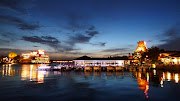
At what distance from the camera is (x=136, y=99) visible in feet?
61.3

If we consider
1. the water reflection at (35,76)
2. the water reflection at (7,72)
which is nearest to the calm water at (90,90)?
the water reflection at (35,76)

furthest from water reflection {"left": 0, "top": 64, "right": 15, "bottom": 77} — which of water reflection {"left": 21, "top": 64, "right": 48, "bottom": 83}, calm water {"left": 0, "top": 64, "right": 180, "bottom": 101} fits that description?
calm water {"left": 0, "top": 64, "right": 180, "bottom": 101}

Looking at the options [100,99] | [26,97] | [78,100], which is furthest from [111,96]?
[26,97]

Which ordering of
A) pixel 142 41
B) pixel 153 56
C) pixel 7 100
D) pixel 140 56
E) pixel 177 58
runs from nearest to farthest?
pixel 7 100 < pixel 177 58 < pixel 153 56 < pixel 140 56 < pixel 142 41

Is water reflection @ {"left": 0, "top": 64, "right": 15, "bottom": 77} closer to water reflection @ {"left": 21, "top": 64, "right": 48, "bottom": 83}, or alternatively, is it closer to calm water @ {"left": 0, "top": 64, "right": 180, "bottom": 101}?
water reflection @ {"left": 21, "top": 64, "right": 48, "bottom": 83}

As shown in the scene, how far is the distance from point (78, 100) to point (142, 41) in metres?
121

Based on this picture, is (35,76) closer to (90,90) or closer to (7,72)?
(90,90)

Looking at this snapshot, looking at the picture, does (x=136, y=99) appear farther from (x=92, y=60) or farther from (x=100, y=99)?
(x=92, y=60)

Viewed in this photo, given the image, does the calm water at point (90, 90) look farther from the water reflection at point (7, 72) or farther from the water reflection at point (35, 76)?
the water reflection at point (7, 72)

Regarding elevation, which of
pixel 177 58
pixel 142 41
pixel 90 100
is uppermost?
pixel 142 41

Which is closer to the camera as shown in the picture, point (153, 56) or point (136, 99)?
point (136, 99)

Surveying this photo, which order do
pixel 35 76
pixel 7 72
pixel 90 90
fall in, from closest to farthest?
1. pixel 90 90
2. pixel 35 76
3. pixel 7 72

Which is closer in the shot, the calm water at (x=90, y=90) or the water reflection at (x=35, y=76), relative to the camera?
the calm water at (x=90, y=90)

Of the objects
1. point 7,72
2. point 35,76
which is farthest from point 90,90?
point 7,72
